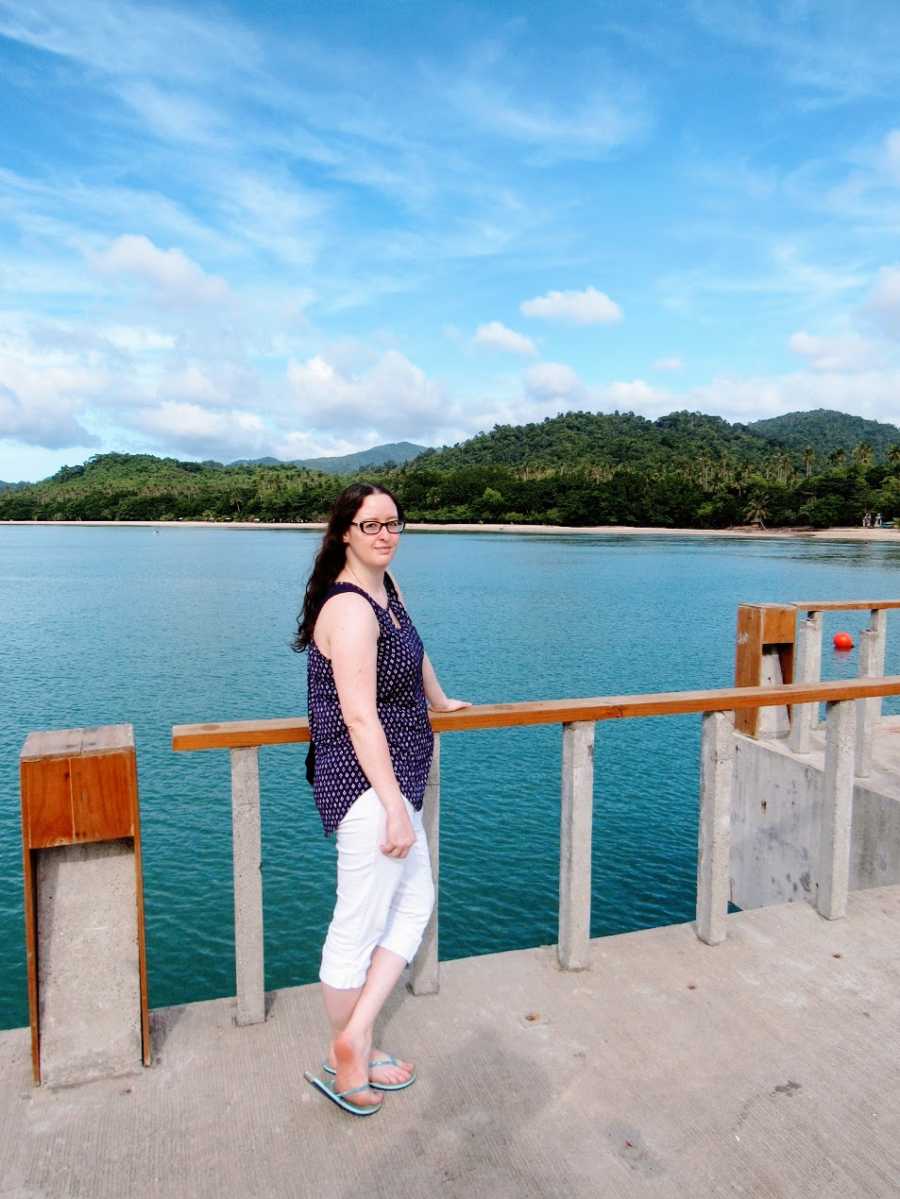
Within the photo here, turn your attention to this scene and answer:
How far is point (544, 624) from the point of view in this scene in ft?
85.3

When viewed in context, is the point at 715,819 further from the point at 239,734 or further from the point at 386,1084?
the point at 239,734

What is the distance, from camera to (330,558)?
8.03ft

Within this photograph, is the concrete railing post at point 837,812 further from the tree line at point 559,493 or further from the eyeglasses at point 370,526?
the tree line at point 559,493

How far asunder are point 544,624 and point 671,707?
23059mm

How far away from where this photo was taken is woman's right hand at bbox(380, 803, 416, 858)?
223 cm

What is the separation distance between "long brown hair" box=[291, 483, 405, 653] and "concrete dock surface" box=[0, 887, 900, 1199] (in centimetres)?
126

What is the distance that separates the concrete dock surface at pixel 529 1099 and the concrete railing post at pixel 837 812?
1.11 ft

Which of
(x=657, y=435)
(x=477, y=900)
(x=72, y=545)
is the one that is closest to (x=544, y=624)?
(x=477, y=900)

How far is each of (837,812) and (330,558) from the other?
2.33 m

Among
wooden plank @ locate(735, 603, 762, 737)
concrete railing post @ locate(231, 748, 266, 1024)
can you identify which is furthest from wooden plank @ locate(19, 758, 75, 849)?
wooden plank @ locate(735, 603, 762, 737)

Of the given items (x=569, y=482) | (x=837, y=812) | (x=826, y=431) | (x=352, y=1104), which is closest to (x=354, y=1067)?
(x=352, y=1104)

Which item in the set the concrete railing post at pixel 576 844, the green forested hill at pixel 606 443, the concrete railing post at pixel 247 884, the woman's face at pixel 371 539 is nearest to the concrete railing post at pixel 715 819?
the concrete railing post at pixel 576 844

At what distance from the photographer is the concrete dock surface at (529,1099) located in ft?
6.81

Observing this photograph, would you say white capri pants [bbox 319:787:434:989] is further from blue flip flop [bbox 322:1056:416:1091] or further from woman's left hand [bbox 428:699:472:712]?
woman's left hand [bbox 428:699:472:712]
